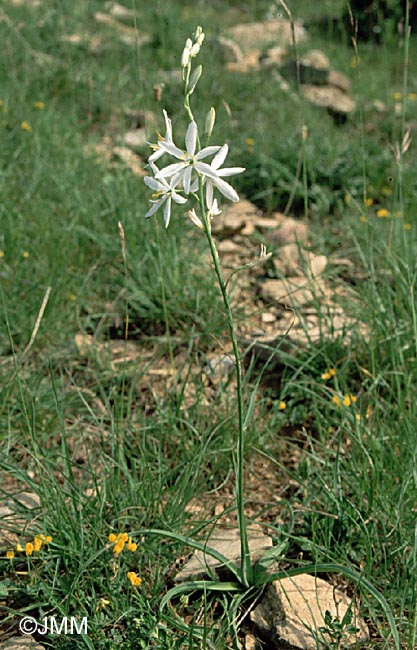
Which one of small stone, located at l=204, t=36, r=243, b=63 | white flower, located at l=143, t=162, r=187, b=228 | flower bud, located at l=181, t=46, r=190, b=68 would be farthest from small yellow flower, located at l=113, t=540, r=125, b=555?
small stone, located at l=204, t=36, r=243, b=63

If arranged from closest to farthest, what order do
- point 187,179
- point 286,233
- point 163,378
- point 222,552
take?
point 187,179 < point 222,552 < point 163,378 < point 286,233

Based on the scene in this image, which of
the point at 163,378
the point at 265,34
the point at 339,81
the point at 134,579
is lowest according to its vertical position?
the point at 134,579

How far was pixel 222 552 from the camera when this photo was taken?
196 centimetres

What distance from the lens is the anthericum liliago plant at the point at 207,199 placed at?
1415mm

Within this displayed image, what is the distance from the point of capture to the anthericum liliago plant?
1.42 metres

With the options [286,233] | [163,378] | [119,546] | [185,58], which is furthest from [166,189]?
[286,233]

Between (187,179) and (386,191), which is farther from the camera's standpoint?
(386,191)

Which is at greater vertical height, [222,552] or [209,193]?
[209,193]

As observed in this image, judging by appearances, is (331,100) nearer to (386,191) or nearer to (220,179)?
(386,191)

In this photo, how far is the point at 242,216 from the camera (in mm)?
3861

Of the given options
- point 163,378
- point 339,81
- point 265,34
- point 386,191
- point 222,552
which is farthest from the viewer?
point 265,34

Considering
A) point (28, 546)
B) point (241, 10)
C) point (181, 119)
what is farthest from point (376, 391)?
point (241, 10)

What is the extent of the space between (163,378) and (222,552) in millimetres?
924

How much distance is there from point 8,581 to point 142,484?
426 millimetres
